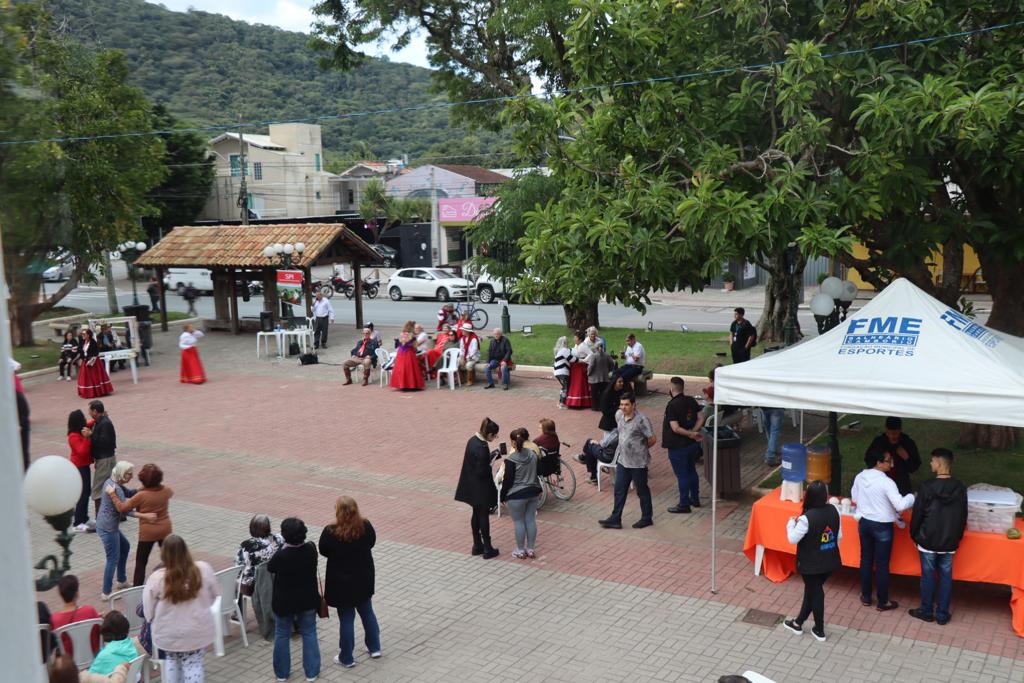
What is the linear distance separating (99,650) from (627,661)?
4397 millimetres

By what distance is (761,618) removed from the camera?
9.02 m

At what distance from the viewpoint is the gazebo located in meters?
26.5

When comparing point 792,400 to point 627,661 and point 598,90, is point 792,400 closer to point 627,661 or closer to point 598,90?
point 627,661

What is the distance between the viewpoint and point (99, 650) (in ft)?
25.1

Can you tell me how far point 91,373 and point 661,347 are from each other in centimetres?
1326

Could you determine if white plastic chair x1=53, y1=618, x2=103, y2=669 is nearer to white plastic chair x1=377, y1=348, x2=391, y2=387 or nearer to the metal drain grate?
the metal drain grate

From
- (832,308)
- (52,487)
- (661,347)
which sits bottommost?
(661,347)

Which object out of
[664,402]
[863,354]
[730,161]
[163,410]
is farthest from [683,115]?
[163,410]

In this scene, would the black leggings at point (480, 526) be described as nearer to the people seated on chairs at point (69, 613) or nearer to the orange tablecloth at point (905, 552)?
the orange tablecloth at point (905, 552)

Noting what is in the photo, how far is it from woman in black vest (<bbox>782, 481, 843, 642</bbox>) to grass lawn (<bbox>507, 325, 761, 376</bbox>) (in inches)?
438

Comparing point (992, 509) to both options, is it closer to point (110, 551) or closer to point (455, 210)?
point (110, 551)

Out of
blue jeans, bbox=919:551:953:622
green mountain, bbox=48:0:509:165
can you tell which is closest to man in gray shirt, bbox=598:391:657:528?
blue jeans, bbox=919:551:953:622

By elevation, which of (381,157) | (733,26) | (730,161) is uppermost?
(381,157)

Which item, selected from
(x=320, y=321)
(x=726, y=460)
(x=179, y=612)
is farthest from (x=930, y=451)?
(x=320, y=321)
